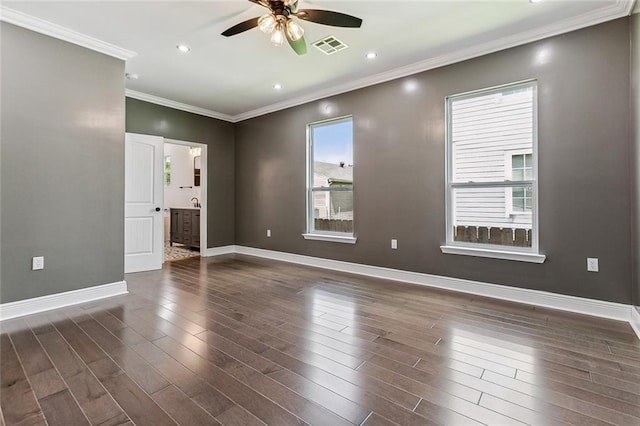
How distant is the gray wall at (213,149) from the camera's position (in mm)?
5266

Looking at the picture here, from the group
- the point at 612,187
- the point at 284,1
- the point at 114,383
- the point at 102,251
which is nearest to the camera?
the point at 114,383

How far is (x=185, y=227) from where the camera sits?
6812 millimetres

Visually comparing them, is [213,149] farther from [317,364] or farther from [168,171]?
[317,364]

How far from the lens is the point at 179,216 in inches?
276

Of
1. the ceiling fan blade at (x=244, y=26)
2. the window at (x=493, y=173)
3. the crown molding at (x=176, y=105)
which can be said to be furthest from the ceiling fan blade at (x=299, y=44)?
the crown molding at (x=176, y=105)

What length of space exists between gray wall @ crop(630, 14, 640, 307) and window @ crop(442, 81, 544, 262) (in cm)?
70

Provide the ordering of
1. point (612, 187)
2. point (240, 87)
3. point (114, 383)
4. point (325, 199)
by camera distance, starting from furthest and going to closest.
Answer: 1. point (325, 199)
2. point (240, 87)
3. point (612, 187)
4. point (114, 383)

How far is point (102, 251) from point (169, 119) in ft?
9.40

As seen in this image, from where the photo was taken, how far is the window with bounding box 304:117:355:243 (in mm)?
4762

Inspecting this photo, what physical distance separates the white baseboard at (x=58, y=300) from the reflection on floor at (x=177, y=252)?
7.22 feet

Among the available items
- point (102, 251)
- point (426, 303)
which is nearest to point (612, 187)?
point (426, 303)

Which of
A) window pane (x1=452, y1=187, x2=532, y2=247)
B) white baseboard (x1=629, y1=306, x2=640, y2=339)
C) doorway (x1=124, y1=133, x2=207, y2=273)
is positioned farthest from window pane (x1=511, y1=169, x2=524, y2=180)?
doorway (x1=124, y1=133, x2=207, y2=273)

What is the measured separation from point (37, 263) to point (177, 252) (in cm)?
360

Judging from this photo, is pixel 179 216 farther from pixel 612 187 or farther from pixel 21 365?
pixel 612 187
